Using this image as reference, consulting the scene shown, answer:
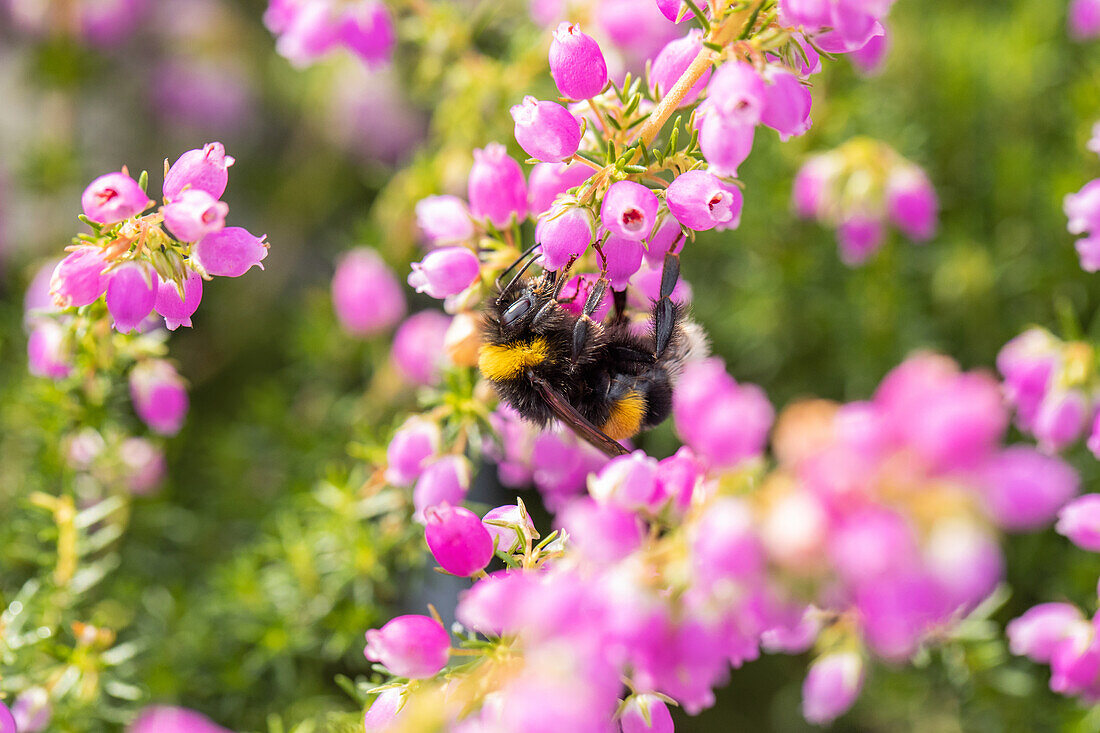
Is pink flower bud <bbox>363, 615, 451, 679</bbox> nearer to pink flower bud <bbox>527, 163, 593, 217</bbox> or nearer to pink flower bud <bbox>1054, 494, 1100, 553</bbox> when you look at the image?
pink flower bud <bbox>527, 163, 593, 217</bbox>

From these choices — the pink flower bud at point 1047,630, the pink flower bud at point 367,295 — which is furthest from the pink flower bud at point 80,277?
the pink flower bud at point 1047,630

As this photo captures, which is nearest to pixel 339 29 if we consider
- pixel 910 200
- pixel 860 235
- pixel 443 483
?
pixel 443 483

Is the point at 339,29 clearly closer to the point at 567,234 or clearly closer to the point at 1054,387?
the point at 567,234

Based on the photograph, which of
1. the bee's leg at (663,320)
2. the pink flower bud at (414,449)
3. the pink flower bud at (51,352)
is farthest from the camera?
the pink flower bud at (51,352)

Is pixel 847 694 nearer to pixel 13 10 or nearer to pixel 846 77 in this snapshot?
pixel 846 77

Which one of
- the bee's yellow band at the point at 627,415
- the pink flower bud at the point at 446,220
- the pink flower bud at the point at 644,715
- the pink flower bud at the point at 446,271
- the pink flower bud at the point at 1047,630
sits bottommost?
the pink flower bud at the point at 1047,630

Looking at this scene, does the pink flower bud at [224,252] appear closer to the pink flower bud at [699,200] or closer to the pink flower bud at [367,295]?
the pink flower bud at [699,200]
